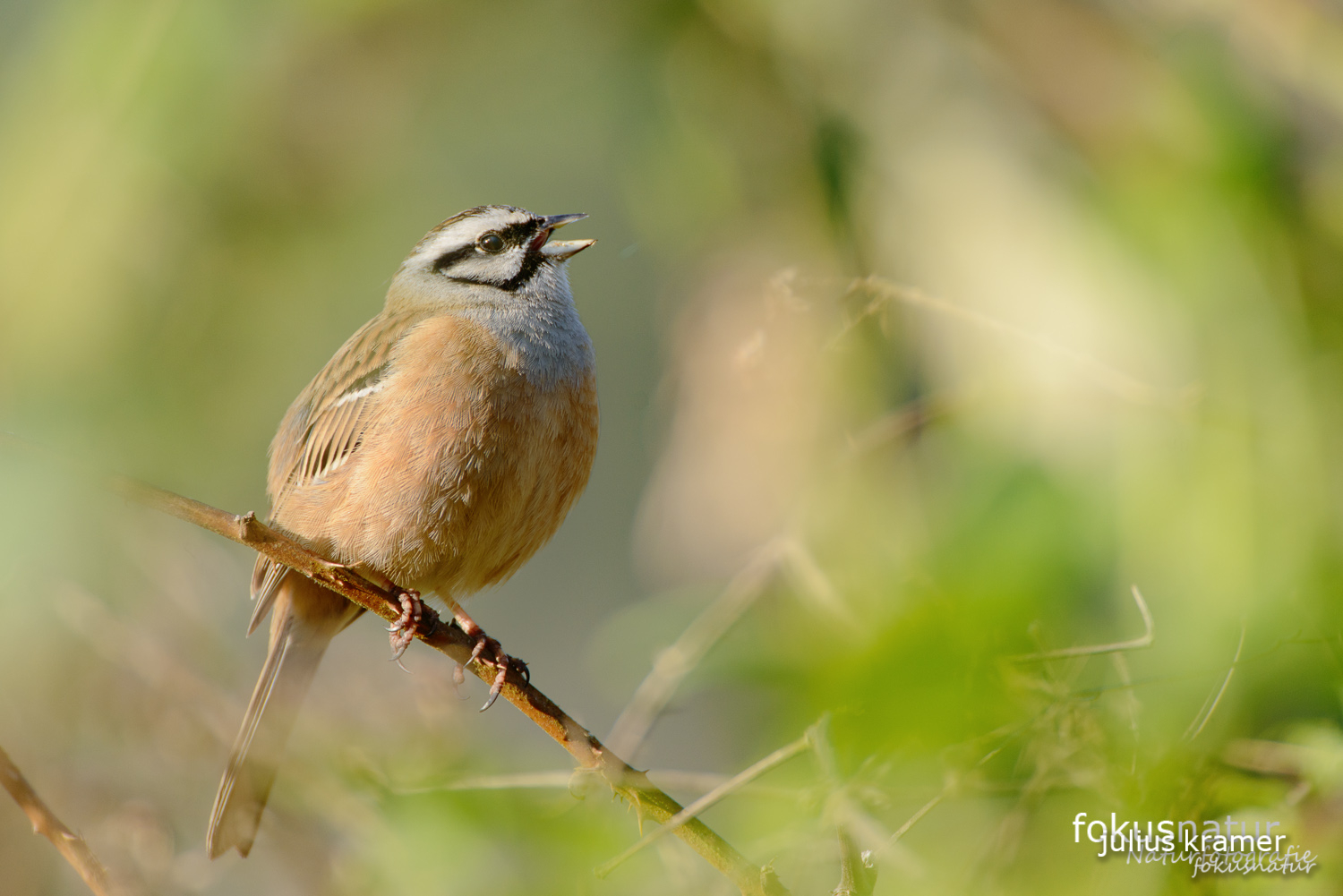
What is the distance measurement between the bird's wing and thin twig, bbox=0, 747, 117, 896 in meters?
1.51

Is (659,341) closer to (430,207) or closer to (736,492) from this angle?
(736,492)

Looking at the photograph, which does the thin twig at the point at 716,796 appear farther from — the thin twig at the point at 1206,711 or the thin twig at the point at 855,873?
the thin twig at the point at 1206,711

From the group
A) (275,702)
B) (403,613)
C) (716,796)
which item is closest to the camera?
(716,796)

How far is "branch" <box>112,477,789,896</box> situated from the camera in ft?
5.76

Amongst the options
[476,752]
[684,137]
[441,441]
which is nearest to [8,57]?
[684,137]

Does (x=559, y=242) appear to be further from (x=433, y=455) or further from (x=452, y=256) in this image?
(x=433, y=455)

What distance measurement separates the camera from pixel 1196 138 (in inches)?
129

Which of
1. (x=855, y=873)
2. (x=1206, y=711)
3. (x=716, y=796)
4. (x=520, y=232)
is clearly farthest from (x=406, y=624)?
(x=1206, y=711)

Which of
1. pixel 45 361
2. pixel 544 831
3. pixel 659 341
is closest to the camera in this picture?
pixel 544 831

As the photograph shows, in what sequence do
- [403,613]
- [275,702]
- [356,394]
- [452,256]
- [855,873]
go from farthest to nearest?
[452,256] → [275,702] → [356,394] → [403,613] → [855,873]

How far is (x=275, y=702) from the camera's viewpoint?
367 cm

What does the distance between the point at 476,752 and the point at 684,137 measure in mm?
3236

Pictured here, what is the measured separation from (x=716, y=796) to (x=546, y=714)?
14.9 inches

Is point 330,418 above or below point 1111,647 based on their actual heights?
above
